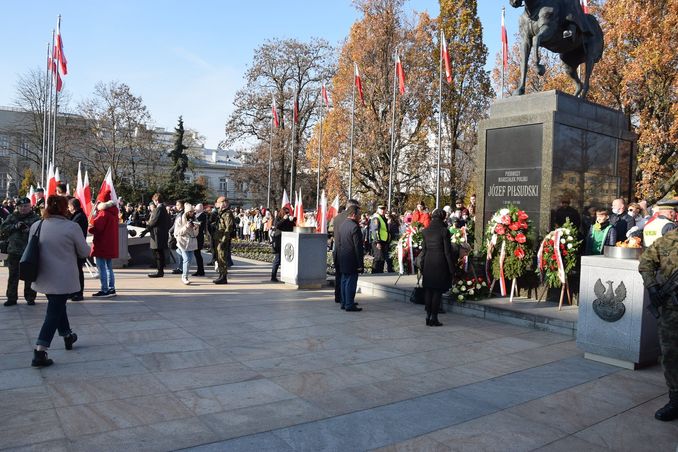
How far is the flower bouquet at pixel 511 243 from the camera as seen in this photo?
900 centimetres

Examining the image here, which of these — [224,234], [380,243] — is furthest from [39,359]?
[380,243]

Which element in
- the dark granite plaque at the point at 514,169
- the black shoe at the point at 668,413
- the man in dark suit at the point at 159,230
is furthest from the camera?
the man in dark suit at the point at 159,230

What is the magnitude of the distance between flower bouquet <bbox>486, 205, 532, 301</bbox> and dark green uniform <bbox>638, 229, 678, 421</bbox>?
161 inches

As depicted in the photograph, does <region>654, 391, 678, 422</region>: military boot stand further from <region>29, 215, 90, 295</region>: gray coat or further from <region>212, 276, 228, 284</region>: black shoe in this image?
<region>212, 276, 228, 284</region>: black shoe

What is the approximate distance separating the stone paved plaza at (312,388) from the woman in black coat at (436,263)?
411mm

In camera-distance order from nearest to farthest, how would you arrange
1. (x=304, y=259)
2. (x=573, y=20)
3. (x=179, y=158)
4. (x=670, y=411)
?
1. (x=670, y=411)
2. (x=573, y=20)
3. (x=304, y=259)
4. (x=179, y=158)

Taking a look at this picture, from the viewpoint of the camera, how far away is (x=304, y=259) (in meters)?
12.2

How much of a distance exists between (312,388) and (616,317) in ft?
11.6

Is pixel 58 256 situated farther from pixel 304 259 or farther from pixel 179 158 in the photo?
pixel 179 158

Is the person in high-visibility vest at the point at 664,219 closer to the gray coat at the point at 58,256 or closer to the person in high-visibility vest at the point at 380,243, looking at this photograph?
the gray coat at the point at 58,256

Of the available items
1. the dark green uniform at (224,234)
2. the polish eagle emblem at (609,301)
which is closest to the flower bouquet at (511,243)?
the polish eagle emblem at (609,301)

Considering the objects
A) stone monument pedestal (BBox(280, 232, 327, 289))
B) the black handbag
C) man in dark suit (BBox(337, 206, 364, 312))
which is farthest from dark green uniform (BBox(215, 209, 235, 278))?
the black handbag

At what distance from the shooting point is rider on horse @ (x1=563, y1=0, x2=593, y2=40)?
1015cm

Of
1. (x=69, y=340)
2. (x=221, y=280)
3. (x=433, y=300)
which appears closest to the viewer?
(x=69, y=340)
